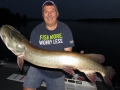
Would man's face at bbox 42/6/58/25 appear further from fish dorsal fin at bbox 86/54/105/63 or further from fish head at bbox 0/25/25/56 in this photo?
fish dorsal fin at bbox 86/54/105/63

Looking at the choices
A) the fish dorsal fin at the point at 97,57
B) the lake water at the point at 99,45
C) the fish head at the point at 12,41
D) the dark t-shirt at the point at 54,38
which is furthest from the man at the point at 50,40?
the lake water at the point at 99,45

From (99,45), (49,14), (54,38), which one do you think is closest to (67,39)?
(54,38)

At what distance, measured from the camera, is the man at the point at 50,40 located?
3.19 meters

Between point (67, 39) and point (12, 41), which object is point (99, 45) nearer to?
point (67, 39)

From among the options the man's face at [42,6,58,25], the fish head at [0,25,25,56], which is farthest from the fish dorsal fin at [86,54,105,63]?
the fish head at [0,25,25,56]

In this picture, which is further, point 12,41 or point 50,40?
point 50,40

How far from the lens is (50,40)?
3.27 meters

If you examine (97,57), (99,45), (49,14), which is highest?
(49,14)

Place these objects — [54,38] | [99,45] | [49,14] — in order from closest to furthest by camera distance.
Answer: [49,14], [54,38], [99,45]

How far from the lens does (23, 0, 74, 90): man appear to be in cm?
319

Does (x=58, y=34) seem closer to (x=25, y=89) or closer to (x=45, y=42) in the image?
(x=45, y=42)

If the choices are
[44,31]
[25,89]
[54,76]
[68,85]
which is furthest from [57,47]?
[68,85]

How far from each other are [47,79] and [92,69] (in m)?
1.05

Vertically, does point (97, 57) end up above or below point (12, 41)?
below
